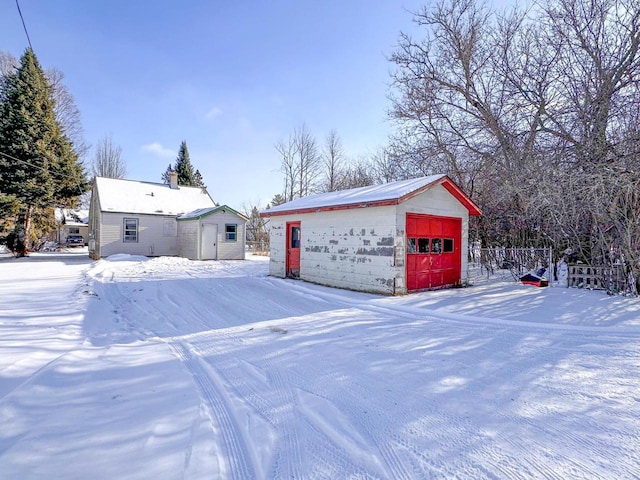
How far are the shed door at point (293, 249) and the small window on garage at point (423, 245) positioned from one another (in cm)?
422

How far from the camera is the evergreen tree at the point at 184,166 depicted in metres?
38.8

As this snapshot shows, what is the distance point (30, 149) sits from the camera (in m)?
20.5

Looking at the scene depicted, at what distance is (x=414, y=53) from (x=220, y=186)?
30827 millimetres

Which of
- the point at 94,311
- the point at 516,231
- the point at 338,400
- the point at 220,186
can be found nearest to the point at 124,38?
the point at 94,311

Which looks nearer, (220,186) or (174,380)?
(174,380)

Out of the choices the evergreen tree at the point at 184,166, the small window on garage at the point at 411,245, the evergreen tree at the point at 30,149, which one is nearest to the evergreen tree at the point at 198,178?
the evergreen tree at the point at 184,166

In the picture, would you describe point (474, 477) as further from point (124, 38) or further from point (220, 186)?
point (220, 186)

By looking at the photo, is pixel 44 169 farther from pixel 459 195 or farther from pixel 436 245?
pixel 459 195

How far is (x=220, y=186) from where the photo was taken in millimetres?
41656

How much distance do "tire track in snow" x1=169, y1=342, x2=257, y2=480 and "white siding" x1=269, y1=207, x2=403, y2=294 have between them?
5.65 meters

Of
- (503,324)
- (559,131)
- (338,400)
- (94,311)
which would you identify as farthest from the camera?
(559,131)

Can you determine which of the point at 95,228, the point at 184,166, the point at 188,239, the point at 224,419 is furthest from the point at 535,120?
the point at 184,166

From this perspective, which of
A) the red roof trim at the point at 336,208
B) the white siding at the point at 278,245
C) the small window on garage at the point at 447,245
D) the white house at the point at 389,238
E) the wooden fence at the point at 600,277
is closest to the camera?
the red roof trim at the point at 336,208

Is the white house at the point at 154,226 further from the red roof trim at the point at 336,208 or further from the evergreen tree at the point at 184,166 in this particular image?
the evergreen tree at the point at 184,166
